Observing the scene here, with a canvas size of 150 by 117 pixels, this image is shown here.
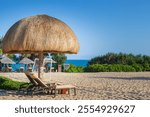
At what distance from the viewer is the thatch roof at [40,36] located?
12.3m

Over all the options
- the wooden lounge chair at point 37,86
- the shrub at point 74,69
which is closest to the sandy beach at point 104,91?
the wooden lounge chair at point 37,86

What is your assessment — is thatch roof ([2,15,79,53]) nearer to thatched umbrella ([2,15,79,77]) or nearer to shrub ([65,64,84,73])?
thatched umbrella ([2,15,79,77])

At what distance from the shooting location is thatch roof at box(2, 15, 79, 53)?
12305 mm

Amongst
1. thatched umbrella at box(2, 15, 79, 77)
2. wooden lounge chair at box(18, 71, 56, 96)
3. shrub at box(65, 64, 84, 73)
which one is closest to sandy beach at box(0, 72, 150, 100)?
wooden lounge chair at box(18, 71, 56, 96)

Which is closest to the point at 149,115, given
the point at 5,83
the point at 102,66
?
the point at 5,83

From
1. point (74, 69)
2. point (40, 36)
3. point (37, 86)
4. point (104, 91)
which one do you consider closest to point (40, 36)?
point (40, 36)

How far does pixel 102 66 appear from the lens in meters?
35.9

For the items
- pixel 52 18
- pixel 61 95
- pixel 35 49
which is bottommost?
pixel 61 95

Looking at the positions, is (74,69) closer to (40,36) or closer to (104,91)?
(104,91)

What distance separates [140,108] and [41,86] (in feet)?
15.4

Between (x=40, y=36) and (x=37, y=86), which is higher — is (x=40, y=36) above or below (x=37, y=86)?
above

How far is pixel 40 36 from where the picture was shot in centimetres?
1234

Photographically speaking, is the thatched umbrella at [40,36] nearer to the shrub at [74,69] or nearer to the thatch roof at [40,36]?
the thatch roof at [40,36]

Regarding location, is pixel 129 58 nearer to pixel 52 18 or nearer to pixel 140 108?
pixel 52 18
